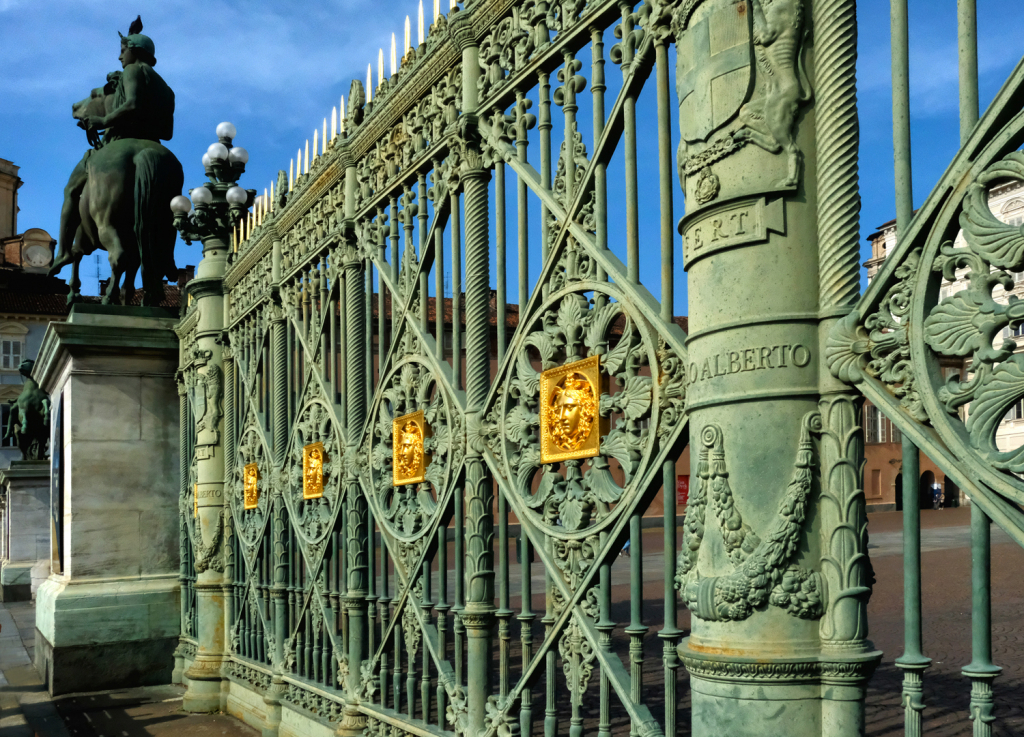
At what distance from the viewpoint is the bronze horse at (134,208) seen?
12.7 meters

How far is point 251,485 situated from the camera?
9.82 metres

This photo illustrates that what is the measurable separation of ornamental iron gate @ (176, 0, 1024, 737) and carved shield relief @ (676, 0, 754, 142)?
0.01 metres

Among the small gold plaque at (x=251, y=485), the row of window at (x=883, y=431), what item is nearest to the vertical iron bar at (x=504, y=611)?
the row of window at (x=883, y=431)

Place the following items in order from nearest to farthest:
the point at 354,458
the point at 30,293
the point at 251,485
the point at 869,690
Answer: the point at 354,458 → the point at 869,690 → the point at 251,485 → the point at 30,293

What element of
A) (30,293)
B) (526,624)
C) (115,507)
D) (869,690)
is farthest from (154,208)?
(30,293)

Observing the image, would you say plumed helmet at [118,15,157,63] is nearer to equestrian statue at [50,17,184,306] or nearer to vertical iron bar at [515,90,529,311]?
equestrian statue at [50,17,184,306]

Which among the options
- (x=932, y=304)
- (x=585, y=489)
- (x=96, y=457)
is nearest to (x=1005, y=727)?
(x=585, y=489)

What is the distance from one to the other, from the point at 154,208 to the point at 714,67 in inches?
410

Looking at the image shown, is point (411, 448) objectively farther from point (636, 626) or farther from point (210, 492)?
point (210, 492)

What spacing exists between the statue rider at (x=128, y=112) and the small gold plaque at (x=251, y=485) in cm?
493

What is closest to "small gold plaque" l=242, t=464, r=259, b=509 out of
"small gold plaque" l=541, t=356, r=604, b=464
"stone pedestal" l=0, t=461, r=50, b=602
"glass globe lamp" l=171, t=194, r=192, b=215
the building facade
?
"glass globe lamp" l=171, t=194, r=192, b=215

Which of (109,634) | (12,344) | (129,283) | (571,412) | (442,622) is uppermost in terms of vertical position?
(12,344)

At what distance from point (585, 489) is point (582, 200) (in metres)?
1.19

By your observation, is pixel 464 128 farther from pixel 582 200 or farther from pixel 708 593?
pixel 708 593
